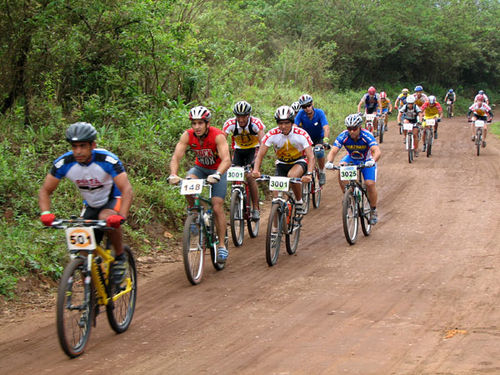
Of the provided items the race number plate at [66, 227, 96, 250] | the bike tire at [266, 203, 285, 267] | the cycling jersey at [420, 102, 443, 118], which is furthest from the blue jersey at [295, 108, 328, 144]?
the cycling jersey at [420, 102, 443, 118]

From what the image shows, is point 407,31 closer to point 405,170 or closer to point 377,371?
point 405,170

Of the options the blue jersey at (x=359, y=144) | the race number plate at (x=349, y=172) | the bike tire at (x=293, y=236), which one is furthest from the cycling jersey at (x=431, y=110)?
the bike tire at (x=293, y=236)

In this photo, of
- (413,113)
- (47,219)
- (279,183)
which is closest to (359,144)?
(279,183)

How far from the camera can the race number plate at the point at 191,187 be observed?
335 inches

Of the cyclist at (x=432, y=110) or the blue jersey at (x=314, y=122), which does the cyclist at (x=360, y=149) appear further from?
the cyclist at (x=432, y=110)

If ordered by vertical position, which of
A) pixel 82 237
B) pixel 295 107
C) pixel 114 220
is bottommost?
pixel 82 237

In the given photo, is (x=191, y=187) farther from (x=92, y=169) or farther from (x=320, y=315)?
(x=320, y=315)

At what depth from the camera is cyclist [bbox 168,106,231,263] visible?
29.5ft

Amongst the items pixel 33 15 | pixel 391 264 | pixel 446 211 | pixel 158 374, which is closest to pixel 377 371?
pixel 158 374

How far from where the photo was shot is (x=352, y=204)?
11.2 metres

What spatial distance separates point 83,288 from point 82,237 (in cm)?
54

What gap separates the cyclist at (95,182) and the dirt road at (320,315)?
100 cm

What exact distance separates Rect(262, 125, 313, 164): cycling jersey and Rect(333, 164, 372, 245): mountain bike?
777 millimetres

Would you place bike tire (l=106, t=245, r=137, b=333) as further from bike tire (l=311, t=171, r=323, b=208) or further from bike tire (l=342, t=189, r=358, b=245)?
bike tire (l=311, t=171, r=323, b=208)
